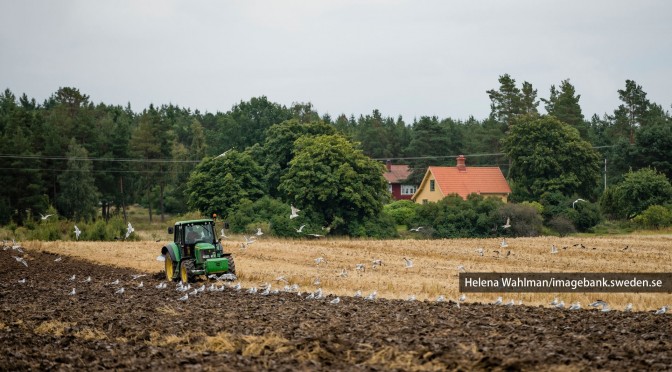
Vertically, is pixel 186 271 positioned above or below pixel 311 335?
above

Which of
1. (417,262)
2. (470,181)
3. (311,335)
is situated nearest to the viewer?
(311,335)

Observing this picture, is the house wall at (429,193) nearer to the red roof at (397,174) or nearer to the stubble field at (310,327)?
the red roof at (397,174)

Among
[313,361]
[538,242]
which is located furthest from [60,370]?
[538,242]

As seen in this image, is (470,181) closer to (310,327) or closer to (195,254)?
(195,254)

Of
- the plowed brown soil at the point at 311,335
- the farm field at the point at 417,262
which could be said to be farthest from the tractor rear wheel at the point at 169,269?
the plowed brown soil at the point at 311,335

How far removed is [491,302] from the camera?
21.3 metres

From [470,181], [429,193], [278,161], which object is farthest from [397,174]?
[278,161]

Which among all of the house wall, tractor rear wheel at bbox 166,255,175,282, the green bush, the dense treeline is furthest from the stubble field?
the house wall

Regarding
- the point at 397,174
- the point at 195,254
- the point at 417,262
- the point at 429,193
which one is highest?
the point at 397,174

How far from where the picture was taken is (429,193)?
266 ft

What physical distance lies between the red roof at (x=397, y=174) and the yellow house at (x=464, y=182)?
2648 cm

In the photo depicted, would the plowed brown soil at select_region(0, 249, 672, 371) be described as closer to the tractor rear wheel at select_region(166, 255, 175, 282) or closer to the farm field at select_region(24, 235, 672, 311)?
the farm field at select_region(24, 235, 672, 311)

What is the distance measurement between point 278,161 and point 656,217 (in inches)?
1341

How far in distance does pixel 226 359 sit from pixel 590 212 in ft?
192
